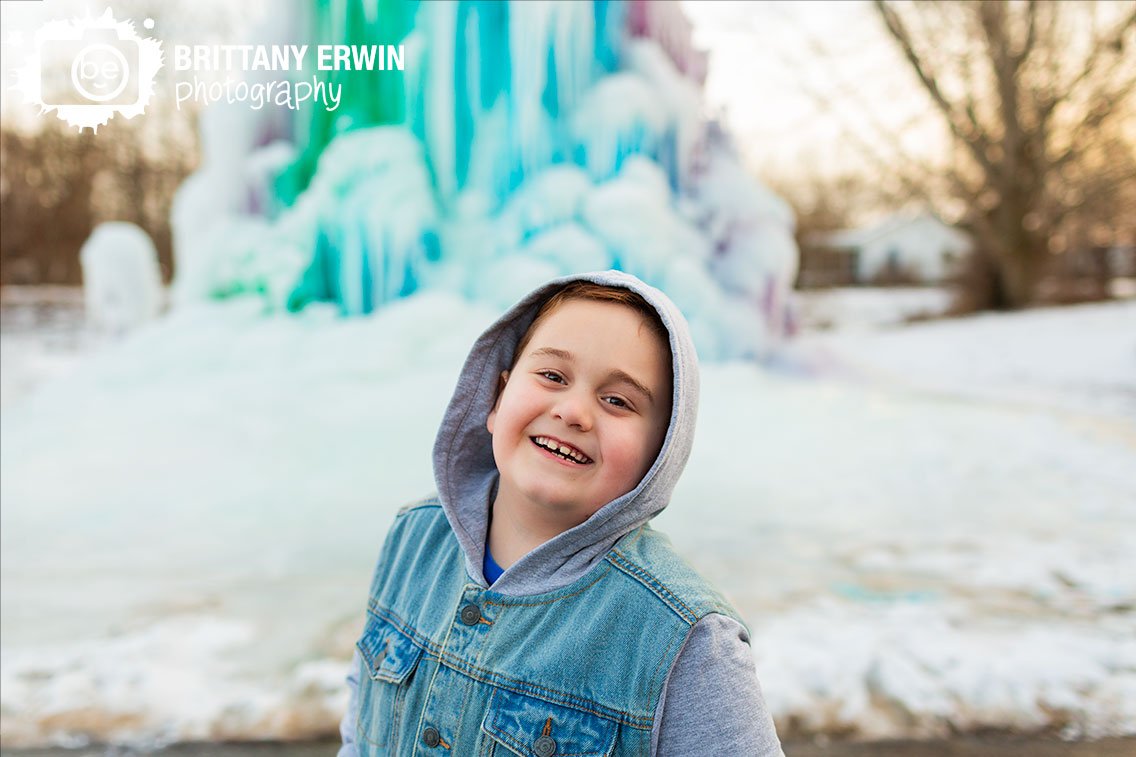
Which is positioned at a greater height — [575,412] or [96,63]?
[96,63]

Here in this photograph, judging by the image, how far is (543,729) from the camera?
1.09 meters

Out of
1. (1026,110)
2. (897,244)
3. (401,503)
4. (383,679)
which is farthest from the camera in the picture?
(897,244)

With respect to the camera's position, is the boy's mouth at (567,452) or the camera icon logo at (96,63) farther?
the camera icon logo at (96,63)

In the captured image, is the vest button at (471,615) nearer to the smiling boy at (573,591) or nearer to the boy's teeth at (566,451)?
the smiling boy at (573,591)

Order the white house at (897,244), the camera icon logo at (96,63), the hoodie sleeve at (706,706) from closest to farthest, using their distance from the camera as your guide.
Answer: the hoodie sleeve at (706,706)
the camera icon logo at (96,63)
the white house at (897,244)

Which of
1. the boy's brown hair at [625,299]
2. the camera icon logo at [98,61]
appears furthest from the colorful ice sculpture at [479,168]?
the boy's brown hair at [625,299]

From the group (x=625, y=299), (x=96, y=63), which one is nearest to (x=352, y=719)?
(x=625, y=299)

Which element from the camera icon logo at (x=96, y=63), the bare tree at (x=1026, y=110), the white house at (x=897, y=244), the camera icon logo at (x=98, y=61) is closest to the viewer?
the camera icon logo at (x=96, y=63)

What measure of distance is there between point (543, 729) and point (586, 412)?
39 centimetres


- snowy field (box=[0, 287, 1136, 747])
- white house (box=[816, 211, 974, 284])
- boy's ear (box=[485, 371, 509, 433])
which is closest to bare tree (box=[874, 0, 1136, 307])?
snowy field (box=[0, 287, 1136, 747])

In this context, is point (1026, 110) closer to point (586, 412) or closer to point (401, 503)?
point (401, 503)

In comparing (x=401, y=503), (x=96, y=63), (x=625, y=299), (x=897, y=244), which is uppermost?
(x=96, y=63)

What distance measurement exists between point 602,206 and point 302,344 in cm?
202

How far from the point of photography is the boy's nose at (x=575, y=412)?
1.15 meters
